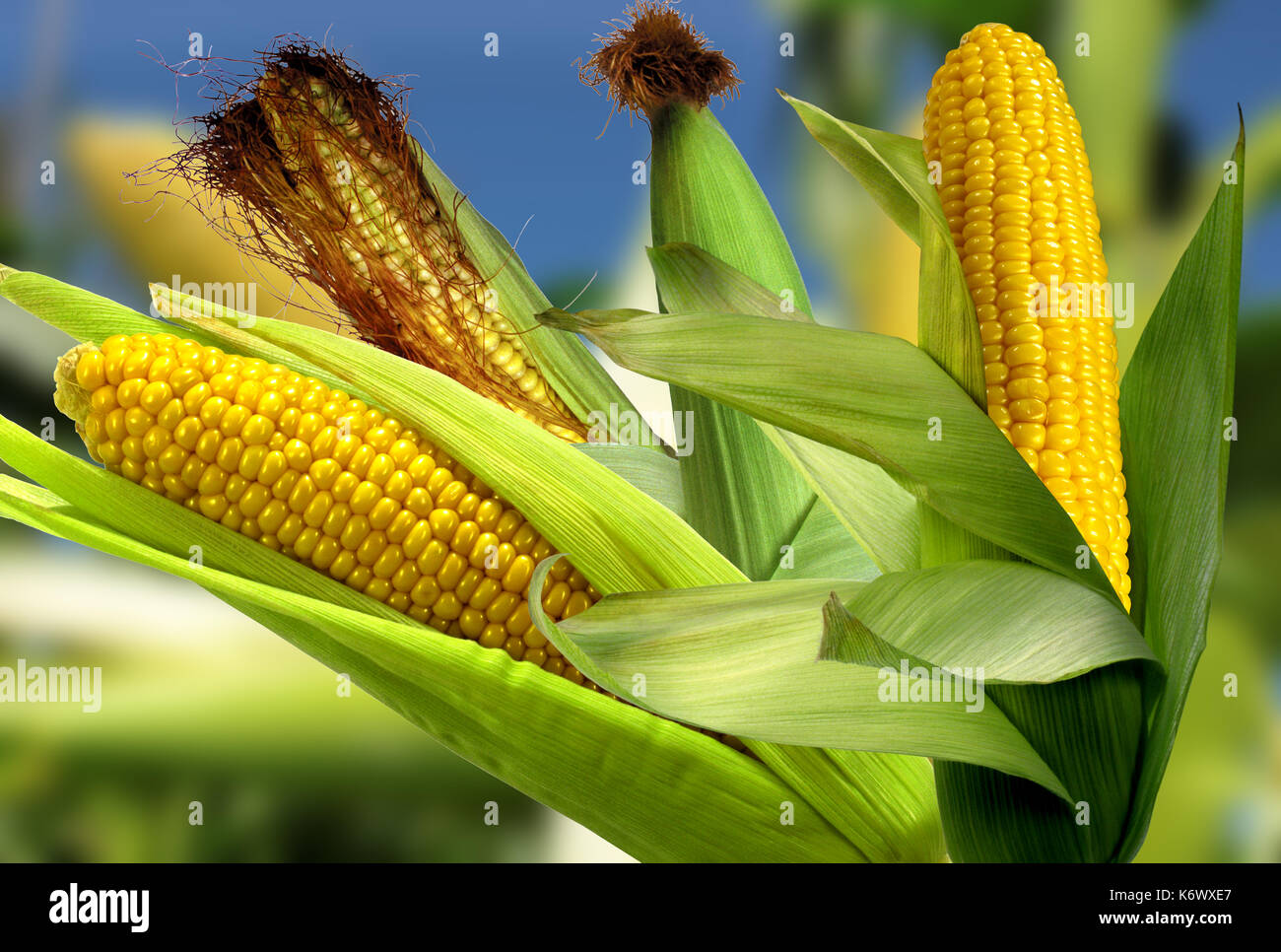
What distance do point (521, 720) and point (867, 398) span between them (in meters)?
0.30

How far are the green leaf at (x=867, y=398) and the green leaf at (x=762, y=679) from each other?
0.09 m

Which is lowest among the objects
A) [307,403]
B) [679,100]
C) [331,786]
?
[331,786]

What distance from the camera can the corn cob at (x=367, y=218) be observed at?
0.88m

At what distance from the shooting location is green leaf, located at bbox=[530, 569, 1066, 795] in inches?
19.1

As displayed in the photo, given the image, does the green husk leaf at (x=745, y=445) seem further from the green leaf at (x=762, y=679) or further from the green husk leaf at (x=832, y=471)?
the green leaf at (x=762, y=679)

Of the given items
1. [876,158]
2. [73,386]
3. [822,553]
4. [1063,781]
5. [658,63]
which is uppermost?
[658,63]

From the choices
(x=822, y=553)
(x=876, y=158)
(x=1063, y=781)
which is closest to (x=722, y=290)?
(x=876, y=158)

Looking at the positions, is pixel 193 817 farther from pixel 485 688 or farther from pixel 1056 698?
pixel 1056 698

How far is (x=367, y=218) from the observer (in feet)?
2.91

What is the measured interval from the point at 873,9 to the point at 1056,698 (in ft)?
3.61

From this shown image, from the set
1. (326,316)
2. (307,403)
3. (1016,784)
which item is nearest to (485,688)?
(307,403)

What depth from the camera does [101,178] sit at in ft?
4.19

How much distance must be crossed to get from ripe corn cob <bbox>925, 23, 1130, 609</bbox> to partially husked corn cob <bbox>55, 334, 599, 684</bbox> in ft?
1.06

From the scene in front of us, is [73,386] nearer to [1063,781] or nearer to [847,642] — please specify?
[847,642]
